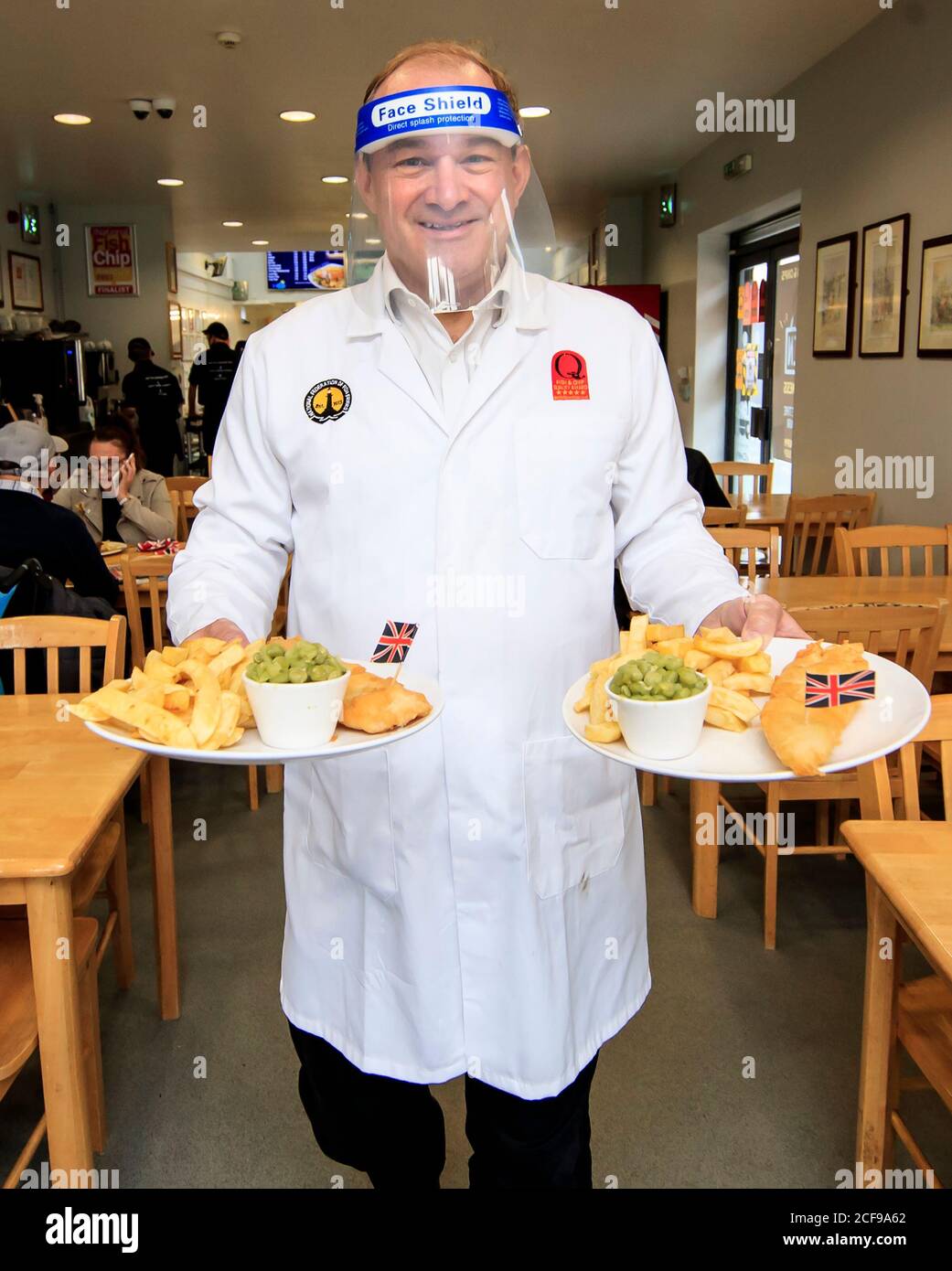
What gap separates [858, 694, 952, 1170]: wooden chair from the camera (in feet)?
5.86

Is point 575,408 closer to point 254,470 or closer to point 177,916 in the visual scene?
point 254,470

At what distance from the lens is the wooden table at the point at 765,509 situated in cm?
502

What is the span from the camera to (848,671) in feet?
4.03

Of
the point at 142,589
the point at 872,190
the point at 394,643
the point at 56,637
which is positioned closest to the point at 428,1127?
the point at 394,643

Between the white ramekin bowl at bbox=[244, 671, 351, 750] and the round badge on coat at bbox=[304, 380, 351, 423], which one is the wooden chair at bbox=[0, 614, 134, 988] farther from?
the white ramekin bowl at bbox=[244, 671, 351, 750]

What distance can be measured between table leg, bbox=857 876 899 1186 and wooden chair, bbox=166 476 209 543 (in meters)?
3.87

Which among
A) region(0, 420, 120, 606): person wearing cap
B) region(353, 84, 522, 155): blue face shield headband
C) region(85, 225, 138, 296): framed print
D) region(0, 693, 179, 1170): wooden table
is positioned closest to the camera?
region(353, 84, 522, 155): blue face shield headband

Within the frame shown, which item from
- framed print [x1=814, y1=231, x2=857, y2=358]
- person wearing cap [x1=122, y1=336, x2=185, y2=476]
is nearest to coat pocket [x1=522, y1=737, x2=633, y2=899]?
framed print [x1=814, y1=231, x2=857, y2=358]

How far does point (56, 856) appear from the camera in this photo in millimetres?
1632

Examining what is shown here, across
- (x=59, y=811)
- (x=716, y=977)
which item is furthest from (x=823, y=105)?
(x=59, y=811)

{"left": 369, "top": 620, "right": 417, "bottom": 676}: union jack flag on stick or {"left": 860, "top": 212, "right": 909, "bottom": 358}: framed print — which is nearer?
{"left": 369, "top": 620, "right": 417, "bottom": 676}: union jack flag on stick

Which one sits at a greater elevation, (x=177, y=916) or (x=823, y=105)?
(x=823, y=105)

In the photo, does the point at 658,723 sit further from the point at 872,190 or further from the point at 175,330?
the point at 175,330
